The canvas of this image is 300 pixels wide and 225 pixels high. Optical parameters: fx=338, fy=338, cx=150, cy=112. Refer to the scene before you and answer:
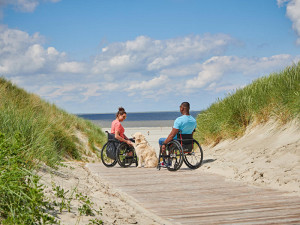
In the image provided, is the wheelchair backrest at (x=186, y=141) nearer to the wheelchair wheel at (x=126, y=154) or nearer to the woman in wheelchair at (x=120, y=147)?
the woman in wheelchair at (x=120, y=147)

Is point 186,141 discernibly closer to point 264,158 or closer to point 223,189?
point 264,158

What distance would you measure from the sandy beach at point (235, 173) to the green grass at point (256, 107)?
0.39 meters

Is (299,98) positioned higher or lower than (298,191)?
higher

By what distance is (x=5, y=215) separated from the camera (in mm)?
3697

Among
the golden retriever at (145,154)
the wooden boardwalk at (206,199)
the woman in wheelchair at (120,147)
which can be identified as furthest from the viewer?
the woman in wheelchair at (120,147)

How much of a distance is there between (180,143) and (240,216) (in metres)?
4.39

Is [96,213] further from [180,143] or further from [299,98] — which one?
[299,98]

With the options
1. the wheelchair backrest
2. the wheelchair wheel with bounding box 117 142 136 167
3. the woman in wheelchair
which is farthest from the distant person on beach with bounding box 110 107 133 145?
the wheelchair backrest

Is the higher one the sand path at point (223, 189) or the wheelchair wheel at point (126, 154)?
the wheelchair wheel at point (126, 154)

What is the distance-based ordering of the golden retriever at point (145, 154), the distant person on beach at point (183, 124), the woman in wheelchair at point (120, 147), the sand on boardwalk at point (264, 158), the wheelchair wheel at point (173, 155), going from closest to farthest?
the sand on boardwalk at point (264, 158) < the wheelchair wheel at point (173, 155) < the distant person on beach at point (183, 124) < the golden retriever at point (145, 154) < the woman in wheelchair at point (120, 147)

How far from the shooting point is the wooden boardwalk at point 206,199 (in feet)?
14.1

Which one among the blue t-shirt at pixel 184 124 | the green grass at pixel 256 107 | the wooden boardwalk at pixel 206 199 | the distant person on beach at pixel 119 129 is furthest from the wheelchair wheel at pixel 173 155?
the green grass at pixel 256 107

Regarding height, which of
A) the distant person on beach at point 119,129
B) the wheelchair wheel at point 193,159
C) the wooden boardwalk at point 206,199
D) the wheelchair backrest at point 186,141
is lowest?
the wooden boardwalk at point 206,199

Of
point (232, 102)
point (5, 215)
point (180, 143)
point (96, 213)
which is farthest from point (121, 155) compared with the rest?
point (5, 215)
